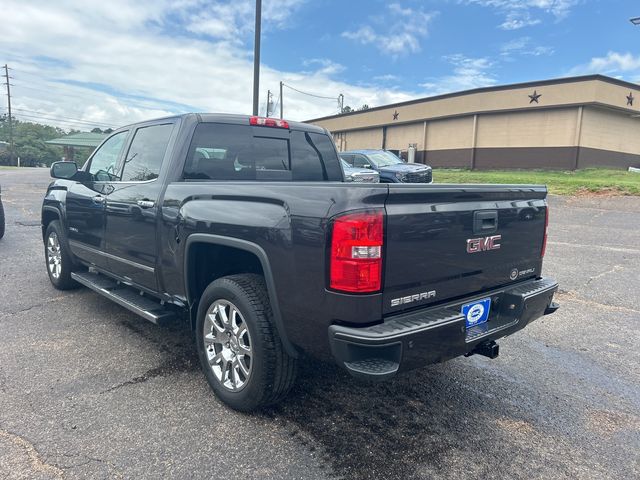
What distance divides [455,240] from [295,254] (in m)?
0.94

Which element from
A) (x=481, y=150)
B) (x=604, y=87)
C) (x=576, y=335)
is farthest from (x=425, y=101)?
(x=576, y=335)

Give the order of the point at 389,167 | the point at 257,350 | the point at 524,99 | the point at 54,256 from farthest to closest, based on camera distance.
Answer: the point at 524,99, the point at 389,167, the point at 54,256, the point at 257,350

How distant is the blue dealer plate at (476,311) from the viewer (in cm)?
276

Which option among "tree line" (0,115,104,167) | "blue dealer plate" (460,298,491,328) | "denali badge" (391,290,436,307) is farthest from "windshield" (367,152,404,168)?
"tree line" (0,115,104,167)

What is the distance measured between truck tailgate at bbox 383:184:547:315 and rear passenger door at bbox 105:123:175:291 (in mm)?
2013

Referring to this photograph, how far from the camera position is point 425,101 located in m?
28.0

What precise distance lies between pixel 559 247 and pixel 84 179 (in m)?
7.96

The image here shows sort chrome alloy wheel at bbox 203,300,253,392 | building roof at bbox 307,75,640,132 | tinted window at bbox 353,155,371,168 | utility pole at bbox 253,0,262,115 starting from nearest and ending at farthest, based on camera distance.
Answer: chrome alloy wheel at bbox 203,300,253,392 → utility pole at bbox 253,0,262,115 → tinted window at bbox 353,155,371,168 → building roof at bbox 307,75,640,132

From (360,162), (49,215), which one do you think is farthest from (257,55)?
(49,215)

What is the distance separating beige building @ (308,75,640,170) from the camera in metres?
21.3

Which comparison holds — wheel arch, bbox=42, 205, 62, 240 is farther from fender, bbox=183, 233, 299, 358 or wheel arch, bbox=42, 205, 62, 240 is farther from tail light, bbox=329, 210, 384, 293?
tail light, bbox=329, 210, 384, 293

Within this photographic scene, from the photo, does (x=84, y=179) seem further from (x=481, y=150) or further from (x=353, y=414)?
(x=481, y=150)

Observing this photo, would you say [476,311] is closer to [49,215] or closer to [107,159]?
[107,159]

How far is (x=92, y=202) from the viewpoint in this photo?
14.8ft
